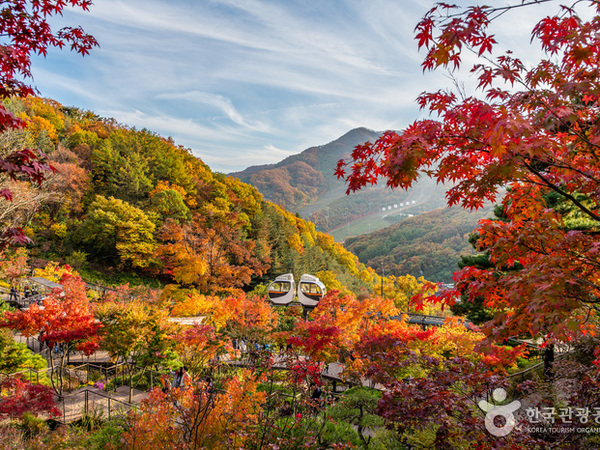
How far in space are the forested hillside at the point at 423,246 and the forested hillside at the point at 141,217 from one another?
87.1 ft

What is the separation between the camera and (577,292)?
2422mm

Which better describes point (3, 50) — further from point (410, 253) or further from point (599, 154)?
point (410, 253)

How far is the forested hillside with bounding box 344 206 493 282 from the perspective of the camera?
57.9 meters

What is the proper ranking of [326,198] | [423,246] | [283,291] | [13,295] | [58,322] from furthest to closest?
[326,198] → [423,246] → [283,291] → [13,295] → [58,322]

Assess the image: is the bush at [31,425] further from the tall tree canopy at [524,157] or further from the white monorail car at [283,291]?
the white monorail car at [283,291]

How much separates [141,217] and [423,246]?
5849cm

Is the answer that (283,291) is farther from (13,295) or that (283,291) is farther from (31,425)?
Result: (31,425)

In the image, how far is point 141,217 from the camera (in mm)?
22781

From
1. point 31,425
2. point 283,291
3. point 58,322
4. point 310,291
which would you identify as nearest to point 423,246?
point 283,291

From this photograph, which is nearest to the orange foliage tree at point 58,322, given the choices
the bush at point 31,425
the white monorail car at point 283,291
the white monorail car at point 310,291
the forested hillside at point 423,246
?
the bush at point 31,425

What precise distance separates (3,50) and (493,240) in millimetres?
5481

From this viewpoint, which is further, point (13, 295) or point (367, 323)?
point (13, 295)

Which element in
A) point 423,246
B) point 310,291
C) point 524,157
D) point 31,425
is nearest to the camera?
point 524,157

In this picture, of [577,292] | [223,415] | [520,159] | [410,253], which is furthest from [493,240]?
[410,253]
